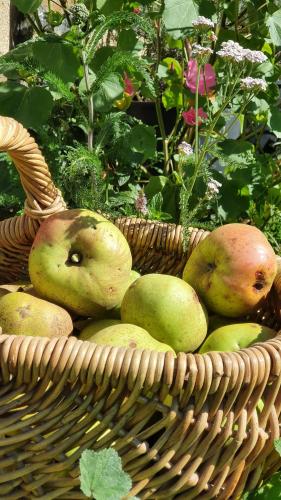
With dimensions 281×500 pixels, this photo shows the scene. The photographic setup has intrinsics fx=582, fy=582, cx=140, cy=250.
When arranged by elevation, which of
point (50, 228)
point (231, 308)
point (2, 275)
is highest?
point (50, 228)

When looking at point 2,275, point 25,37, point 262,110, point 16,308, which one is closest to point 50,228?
point 16,308

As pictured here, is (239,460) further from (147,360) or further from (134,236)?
(134,236)

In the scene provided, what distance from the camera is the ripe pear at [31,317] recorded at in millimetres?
1016

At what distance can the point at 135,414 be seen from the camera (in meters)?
0.74

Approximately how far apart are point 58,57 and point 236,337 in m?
0.96

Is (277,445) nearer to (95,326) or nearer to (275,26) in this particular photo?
(95,326)

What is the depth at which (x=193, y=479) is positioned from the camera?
2.50 feet

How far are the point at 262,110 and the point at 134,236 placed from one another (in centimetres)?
77

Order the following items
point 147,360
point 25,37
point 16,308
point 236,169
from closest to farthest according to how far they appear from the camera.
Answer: point 147,360 < point 16,308 < point 236,169 < point 25,37

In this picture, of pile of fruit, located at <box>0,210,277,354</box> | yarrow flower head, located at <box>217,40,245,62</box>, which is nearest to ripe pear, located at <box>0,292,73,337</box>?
pile of fruit, located at <box>0,210,277,354</box>

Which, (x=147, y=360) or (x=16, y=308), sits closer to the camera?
(x=147, y=360)

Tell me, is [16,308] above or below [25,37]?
below

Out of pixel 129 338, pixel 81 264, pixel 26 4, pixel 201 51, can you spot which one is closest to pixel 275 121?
pixel 201 51

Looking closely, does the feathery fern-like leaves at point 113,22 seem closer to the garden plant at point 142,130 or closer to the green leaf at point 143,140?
the garden plant at point 142,130
